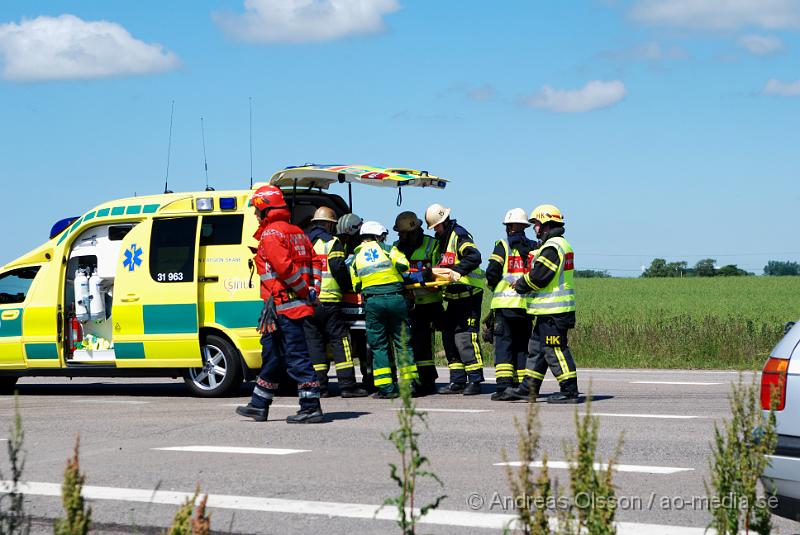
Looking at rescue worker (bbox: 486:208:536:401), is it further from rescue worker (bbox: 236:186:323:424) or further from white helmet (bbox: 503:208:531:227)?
rescue worker (bbox: 236:186:323:424)

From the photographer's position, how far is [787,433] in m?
5.88

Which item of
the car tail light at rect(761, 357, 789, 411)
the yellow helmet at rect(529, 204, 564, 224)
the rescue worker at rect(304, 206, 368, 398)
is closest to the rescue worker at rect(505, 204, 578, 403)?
the yellow helmet at rect(529, 204, 564, 224)

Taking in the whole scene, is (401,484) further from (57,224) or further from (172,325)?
(57,224)

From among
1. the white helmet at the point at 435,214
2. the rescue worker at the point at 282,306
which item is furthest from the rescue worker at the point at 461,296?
the rescue worker at the point at 282,306

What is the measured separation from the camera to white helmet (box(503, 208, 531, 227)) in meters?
13.2

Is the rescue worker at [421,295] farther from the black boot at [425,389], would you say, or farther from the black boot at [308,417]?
the black boot at [308,417]

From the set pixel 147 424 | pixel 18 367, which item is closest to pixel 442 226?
pixel 147 424

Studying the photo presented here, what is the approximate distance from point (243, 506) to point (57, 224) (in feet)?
29.9

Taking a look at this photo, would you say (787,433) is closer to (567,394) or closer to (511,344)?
(567,394)

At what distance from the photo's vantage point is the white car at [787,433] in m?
5.79

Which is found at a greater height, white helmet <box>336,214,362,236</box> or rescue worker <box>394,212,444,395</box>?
white helmet <box>336,214,362,236</box>

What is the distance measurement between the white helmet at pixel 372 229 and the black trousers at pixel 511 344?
4.85 feet

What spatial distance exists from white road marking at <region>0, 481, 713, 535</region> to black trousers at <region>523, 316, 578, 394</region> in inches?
212

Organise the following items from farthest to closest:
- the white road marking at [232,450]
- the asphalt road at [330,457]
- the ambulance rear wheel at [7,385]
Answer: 1. the ambulance rear wheel at [7,385]
2. the white road marking at [232,450]
3. the asphalt road at [330,457]
